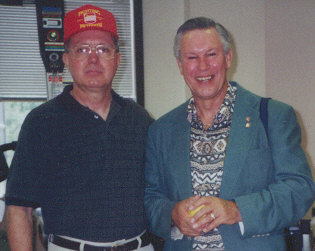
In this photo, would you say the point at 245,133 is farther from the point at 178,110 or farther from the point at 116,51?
the point at 116,51

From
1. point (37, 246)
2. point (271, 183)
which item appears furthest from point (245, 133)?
point (37, 246)

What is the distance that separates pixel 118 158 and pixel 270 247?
0.75 metres

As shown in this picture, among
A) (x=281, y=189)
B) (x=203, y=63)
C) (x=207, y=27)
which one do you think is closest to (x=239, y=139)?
(x=281, y=189)

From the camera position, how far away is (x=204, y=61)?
1.60m

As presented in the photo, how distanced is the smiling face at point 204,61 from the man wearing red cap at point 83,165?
1.25 feet

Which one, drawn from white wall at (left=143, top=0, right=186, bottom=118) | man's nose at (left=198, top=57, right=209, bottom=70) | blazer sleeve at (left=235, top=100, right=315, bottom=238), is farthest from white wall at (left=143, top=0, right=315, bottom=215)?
blazer sleeve at (left=235, top=100, right=315, bottom=238)

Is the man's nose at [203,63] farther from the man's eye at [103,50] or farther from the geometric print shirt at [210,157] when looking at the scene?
the man's eye at [103,50]

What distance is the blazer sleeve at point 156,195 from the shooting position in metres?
1.53

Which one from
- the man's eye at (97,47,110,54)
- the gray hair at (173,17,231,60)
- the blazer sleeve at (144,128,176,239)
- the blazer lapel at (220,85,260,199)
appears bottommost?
the blazer sleeve at (144,128,176,239)

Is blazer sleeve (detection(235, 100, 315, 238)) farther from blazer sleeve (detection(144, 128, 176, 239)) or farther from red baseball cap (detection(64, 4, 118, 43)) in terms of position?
red baseball cap (detection(64, 4, 118, 43))

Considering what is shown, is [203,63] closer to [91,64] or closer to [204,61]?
[204,61]

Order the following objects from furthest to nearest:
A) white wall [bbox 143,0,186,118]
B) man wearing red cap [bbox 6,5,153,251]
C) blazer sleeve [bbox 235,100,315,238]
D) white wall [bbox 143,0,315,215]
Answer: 1. white wall [bbox 143,0,186,118]
2. white wall [bbox 143,0,315,215]
3. man wearing red cap [bbox 6,5,153,251]
4. blazer sleeve [bbox 235,100,315,238]

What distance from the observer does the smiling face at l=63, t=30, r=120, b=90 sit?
1.70 m

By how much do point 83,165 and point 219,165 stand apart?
0.60 m
